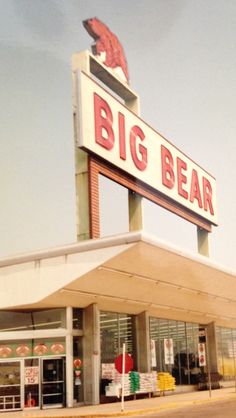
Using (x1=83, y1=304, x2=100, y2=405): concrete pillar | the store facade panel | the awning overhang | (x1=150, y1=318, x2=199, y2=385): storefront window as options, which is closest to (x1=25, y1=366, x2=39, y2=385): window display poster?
the store facade panel

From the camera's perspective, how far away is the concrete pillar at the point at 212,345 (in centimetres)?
4219

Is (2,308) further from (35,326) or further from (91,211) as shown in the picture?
(91,211)

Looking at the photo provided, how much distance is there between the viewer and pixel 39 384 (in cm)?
2653

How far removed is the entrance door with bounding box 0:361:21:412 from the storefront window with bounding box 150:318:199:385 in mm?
8446

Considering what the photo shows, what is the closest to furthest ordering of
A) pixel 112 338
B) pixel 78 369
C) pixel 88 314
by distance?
pixel 78 369, pixel 88 314, pixel 112 338

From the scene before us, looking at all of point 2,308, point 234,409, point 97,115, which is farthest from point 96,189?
point 234,409

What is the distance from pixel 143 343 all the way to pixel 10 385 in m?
8.30

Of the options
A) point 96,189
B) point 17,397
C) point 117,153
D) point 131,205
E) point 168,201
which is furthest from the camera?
point 168,201

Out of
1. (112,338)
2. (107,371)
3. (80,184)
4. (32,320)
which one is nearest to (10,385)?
(32,320)

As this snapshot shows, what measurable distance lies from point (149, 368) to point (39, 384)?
7.52m

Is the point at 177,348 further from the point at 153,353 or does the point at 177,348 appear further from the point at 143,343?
the point at 143,343

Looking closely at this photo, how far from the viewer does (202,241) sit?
138 ft

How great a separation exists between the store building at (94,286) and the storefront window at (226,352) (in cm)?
938

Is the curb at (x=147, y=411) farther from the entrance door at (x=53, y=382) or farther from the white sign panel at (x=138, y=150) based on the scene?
the white sign panel at (x=138, y=150)
